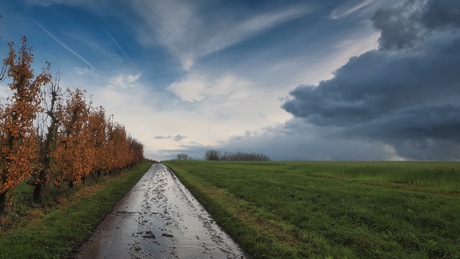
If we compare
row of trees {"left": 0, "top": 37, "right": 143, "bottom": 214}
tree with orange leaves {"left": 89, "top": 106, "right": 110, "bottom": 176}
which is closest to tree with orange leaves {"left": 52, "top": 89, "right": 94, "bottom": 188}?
row of trees {"left": 0, "top": 37, "right": 143, "bottom": 214}

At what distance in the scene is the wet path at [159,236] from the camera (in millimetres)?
11391

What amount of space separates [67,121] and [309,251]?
22408mm

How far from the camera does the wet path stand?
1139 cm

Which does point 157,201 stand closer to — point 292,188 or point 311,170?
point 292,188

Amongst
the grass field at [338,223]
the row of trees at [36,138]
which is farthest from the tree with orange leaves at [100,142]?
the grass field at [338,223]

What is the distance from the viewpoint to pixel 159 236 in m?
13.7

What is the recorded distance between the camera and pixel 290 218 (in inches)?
662

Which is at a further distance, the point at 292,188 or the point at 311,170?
the point at 311,170

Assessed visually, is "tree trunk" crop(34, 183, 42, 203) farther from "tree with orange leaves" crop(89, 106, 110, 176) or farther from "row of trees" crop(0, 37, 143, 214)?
"tree with orange leaves" crop(89, 106, 110, 176)

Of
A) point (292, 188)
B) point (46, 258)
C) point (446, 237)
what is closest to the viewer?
point (46, 258)

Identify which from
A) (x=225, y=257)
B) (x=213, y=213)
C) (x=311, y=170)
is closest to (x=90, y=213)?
(x=213, y=213)

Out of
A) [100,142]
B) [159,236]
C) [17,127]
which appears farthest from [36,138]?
[100,142]

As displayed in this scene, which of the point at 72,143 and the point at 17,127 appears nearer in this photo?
the point at 17,127

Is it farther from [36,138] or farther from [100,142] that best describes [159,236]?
[100,142]
